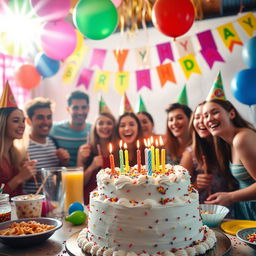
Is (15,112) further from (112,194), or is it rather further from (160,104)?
(160,104)

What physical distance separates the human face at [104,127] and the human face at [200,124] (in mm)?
843

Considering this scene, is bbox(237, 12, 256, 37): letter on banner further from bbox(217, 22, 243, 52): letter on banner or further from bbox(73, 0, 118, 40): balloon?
bbox(73, 0, 118, 40): balloon

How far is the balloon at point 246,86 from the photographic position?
2.62 metres

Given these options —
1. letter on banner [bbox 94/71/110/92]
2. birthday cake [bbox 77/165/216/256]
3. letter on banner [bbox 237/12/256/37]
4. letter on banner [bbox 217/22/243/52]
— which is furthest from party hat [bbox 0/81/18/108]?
letter on banner [bbox 237/12/256/37]

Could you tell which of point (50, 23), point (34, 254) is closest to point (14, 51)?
point (50, 23)

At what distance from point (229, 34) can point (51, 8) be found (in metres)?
1.76

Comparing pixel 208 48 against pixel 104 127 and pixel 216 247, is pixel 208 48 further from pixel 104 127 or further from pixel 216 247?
pixel 216 247

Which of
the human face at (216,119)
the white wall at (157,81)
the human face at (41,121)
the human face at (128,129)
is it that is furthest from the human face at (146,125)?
the white wall at (157,81)

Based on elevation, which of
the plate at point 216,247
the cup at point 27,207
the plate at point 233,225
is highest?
the cup at point 27,207

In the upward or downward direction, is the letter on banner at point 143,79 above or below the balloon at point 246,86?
above

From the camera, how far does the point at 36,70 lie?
3.52 m

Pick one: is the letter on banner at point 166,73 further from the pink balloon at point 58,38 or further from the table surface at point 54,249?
the table surface at point 54,249

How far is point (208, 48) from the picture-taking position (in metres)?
3.54

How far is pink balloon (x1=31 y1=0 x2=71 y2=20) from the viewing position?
2287 millimetres
